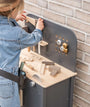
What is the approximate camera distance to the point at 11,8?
1.82 m

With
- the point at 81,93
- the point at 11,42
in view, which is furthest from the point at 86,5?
the point at 81,93

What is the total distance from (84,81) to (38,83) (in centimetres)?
41

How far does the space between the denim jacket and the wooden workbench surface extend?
135mm

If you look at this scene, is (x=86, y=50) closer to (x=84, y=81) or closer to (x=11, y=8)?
(x=84, y=81)

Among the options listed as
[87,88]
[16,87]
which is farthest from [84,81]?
[16,87]

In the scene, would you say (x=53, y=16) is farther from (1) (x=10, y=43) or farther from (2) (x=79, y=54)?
(1) (x=10, y=43)

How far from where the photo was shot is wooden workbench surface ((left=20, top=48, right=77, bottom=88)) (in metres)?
1.95

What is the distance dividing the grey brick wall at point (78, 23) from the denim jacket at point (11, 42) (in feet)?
0.92

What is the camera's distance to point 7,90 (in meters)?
1.98

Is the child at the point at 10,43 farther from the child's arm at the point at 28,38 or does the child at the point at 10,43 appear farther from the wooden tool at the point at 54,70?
the wooden tool at the point at 54,70

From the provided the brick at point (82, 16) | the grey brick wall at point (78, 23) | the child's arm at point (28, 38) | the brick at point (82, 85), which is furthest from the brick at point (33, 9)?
the brick at point (82, 85)

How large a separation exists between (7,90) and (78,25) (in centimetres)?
72

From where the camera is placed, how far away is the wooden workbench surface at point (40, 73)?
1.95 meters

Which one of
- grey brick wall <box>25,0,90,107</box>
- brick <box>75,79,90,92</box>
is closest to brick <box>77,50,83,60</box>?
grey brick wall <box>25,0,90,107</box>
